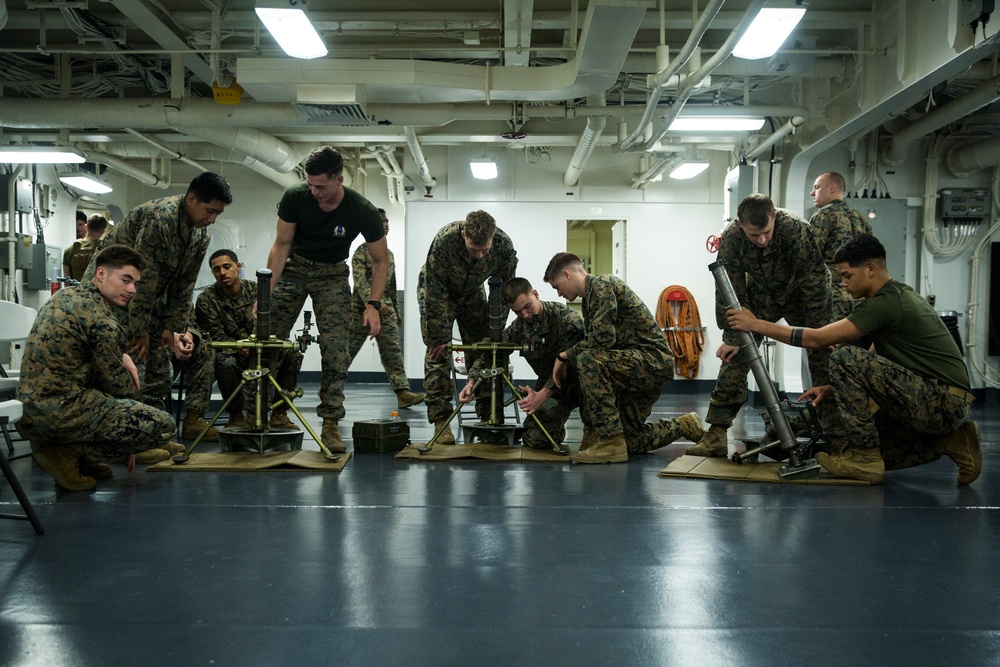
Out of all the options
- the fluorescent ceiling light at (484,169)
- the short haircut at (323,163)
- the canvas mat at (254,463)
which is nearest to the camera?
the canvas mat at (254,463)

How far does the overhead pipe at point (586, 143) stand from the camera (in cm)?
831

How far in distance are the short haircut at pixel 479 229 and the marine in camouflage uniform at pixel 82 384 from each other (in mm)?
2120

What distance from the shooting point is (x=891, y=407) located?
396 cm

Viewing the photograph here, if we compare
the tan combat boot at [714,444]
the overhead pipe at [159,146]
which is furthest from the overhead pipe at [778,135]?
the overhead pipe at [159,146]

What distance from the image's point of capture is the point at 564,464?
15.6 ft

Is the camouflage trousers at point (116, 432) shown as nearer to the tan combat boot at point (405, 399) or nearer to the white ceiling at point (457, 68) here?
the white ceiling at point (457, 68)

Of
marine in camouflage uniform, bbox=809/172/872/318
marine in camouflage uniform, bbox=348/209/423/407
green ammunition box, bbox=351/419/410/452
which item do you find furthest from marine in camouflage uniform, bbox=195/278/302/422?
marine in camouflage uniform, bbox=809/172/872/318

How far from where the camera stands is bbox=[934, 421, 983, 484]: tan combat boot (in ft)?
13.2

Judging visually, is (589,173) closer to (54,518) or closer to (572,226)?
(572,226)

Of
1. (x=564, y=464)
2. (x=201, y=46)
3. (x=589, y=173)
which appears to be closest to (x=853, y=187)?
(x=589, y=173)

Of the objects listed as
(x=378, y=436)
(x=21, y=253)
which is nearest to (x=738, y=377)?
(x=378, y=436)

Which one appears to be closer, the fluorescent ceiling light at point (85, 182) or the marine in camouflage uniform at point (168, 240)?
the marine in camouflage uniform at point (168, 240)

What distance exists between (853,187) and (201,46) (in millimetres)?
7378

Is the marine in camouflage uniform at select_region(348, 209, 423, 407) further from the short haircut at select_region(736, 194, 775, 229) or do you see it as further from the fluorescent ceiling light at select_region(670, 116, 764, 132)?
the short haircut at select_region(736, 194, 775, 229)
